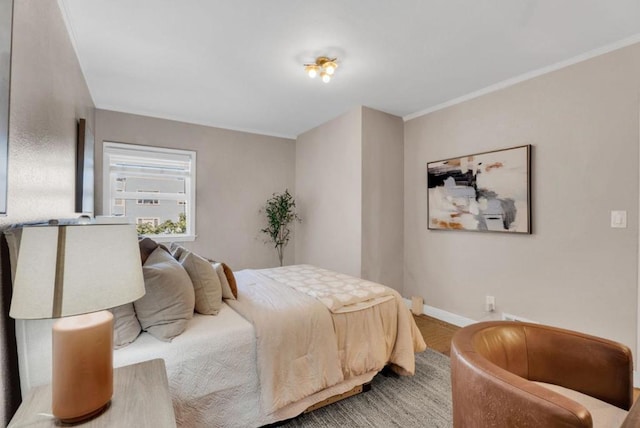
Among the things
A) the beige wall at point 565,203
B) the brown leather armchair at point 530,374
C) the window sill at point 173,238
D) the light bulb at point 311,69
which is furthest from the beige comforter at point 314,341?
the window sill at point 173,238

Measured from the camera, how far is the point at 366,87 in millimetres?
3045

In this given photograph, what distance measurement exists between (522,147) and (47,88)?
3486mm

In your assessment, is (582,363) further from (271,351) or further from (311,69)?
(311,69)

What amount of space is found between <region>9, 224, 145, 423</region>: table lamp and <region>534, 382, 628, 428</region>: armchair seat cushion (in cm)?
171

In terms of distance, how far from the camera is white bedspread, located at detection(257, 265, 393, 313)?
2.01m

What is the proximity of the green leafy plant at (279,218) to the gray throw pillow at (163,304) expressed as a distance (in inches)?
116

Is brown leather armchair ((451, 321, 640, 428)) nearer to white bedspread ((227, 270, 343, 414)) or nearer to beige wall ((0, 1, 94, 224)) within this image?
white bedspread ((227, 270, 343, 414))

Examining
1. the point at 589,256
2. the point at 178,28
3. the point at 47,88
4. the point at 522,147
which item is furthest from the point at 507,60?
the point at 47,88

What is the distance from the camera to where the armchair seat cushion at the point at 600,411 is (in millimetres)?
1095

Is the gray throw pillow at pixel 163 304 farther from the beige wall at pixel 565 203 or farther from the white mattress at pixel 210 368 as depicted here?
the beige wall at pixel 565 203

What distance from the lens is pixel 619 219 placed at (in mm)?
2223

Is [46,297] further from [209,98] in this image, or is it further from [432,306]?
[432,306]

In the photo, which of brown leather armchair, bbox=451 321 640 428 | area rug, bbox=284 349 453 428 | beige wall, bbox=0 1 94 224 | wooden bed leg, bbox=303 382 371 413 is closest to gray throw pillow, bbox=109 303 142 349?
beige wall, bbox=0 1 94 224

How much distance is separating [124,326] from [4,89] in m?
1.07
